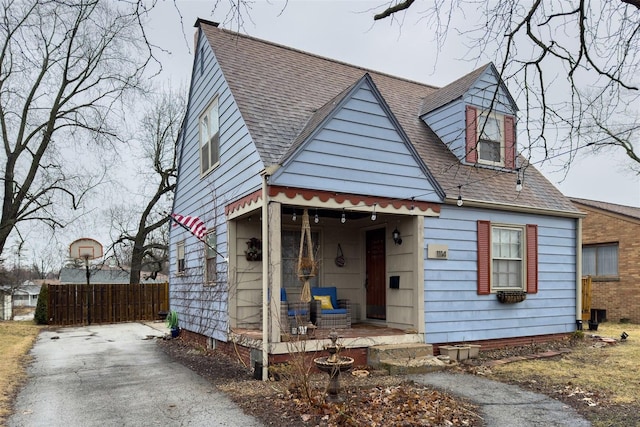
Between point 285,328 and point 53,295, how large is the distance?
49.8 ft

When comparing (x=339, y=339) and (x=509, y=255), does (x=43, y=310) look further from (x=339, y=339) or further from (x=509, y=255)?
(x=509, y=255)

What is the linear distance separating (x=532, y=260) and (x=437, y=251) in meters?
2.64

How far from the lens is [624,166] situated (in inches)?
936

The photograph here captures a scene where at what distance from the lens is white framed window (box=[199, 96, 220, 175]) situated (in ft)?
33.1

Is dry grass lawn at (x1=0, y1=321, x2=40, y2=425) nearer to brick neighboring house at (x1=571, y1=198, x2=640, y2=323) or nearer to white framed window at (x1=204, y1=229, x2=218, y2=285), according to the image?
white framed window at (x1=204, y1=229, x2=218, y2=285)

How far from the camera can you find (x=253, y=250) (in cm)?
880

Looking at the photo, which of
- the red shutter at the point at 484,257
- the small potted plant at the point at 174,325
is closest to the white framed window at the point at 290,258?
the red shutter at the point at 484,257

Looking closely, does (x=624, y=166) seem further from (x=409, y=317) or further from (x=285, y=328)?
(x=285, y=328)

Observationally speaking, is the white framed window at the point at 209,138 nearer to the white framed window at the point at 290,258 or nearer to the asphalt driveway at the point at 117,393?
the white framed window at the point at 290,258

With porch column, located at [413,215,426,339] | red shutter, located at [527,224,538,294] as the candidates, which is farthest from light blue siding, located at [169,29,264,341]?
red shutter, located at [527,224,538,294]

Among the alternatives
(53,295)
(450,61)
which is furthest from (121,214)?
(450,61)

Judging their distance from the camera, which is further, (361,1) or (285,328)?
(285,328)

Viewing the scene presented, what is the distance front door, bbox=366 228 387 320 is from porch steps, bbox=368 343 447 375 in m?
1.97

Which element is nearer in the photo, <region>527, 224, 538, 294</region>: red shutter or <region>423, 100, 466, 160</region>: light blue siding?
<region>527, 224, 538, 294</region>: red shutter
